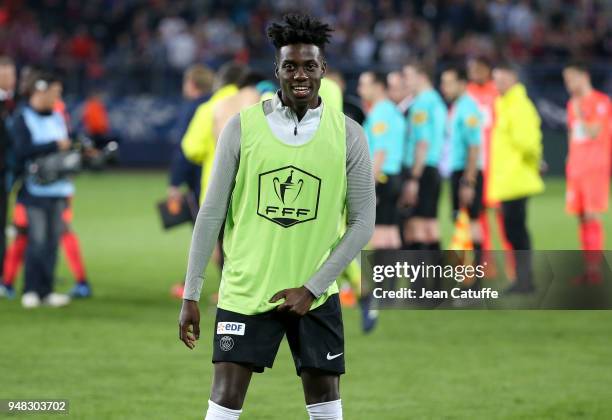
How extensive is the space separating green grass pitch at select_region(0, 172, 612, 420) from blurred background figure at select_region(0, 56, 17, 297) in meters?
0.82

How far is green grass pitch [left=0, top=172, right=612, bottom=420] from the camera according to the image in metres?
7.37

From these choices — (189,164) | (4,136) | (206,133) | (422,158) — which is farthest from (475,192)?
(4,136)

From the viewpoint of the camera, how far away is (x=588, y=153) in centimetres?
1294

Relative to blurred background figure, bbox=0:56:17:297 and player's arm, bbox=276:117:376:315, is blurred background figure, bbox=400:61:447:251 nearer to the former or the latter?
blurred background figure, bbox=0:56:17:297

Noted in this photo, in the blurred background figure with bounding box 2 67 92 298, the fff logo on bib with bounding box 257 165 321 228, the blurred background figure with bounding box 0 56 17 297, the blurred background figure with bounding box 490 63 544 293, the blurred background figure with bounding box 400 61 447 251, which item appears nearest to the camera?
the fff logo on bib with bounding box 257 165 321 228

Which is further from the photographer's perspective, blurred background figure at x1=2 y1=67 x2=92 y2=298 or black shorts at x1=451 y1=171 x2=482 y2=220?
black shorts at x1=451 y1=171 x2=482 y2=220

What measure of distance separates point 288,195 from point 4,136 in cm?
785

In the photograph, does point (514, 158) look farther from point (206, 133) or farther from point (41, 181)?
point (41, 181)

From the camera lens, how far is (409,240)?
501 inches

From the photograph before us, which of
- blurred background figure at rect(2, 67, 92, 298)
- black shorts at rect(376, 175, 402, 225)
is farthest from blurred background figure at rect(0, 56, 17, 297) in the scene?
black shorts at rect(376, 175, 402, 225)

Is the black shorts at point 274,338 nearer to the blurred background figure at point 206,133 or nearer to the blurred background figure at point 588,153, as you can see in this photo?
the blurred background figure at point 206,133

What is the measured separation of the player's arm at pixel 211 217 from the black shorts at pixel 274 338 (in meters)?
0.12

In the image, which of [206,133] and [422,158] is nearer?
[206,133]

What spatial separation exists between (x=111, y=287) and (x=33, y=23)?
2143 cm
